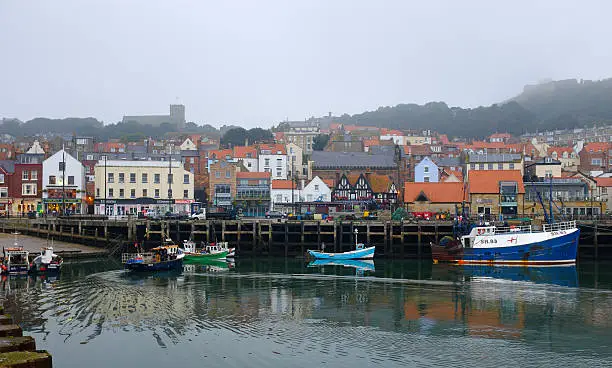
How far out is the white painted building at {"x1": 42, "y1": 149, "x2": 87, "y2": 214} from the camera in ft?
284

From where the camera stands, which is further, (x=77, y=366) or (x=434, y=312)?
(x=434, y=312)

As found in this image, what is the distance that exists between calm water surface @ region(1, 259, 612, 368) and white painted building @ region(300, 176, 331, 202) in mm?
46774

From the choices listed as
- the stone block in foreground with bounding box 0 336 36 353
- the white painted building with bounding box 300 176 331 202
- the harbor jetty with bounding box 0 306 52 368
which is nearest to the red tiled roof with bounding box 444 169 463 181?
the white painted building with bounding box 300 176 331 202

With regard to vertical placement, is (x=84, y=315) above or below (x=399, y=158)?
below

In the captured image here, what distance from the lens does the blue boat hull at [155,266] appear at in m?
50.5

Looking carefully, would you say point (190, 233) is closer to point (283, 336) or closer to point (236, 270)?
point (236, 270)

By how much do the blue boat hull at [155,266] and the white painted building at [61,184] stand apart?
3886 cm

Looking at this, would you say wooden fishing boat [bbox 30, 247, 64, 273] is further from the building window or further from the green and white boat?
the building window

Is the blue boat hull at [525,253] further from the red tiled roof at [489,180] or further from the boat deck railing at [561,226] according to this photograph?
the red tiled roof at [489,180]

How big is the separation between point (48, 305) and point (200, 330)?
415 inches

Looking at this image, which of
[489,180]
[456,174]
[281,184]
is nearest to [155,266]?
[489,180]

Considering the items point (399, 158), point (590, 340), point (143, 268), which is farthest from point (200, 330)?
point (399, 158)

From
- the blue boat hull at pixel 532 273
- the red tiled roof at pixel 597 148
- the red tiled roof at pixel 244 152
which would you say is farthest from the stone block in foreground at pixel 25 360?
the red tiled roof at pixel 597 148

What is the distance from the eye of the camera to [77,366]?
24203mm
